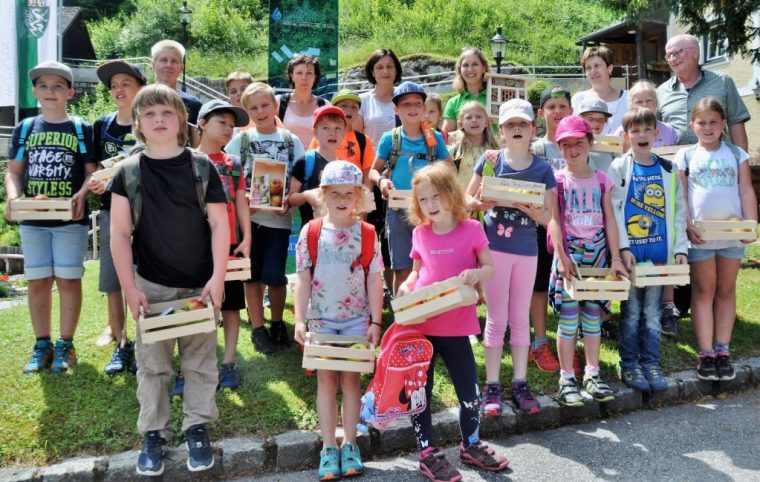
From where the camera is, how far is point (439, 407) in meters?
4.33

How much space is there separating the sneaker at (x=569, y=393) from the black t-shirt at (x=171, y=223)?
267 cm

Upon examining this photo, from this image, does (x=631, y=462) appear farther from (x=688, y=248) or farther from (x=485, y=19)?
(x=485, y=19)

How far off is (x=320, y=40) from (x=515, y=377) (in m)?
7.66

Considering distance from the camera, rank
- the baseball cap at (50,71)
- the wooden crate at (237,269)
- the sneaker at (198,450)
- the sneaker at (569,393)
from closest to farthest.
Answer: the sneaker at (198,450), the wooden crate at (237,269), the sneaker at (569,393), the baseball cap at (50,71)

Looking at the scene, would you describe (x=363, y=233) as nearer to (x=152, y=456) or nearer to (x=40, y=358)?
(x=152, y=456)

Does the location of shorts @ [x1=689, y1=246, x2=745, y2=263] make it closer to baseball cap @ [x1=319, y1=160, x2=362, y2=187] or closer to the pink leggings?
the pink leggings

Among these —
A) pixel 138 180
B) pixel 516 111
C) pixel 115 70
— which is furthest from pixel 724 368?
pixel 115 70

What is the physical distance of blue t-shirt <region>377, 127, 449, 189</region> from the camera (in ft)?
16.4

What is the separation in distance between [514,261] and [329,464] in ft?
6.01

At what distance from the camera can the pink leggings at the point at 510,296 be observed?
427 cm

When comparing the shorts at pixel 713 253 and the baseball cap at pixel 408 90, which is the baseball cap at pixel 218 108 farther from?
the shorts at pixel 713 253

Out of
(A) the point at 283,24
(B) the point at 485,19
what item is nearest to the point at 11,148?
(A) the point at 283,24

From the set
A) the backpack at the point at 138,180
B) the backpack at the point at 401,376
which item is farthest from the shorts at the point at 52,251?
the backpack at the point at 401,376

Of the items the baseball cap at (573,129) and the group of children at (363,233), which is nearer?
the group of children at (363,233)
